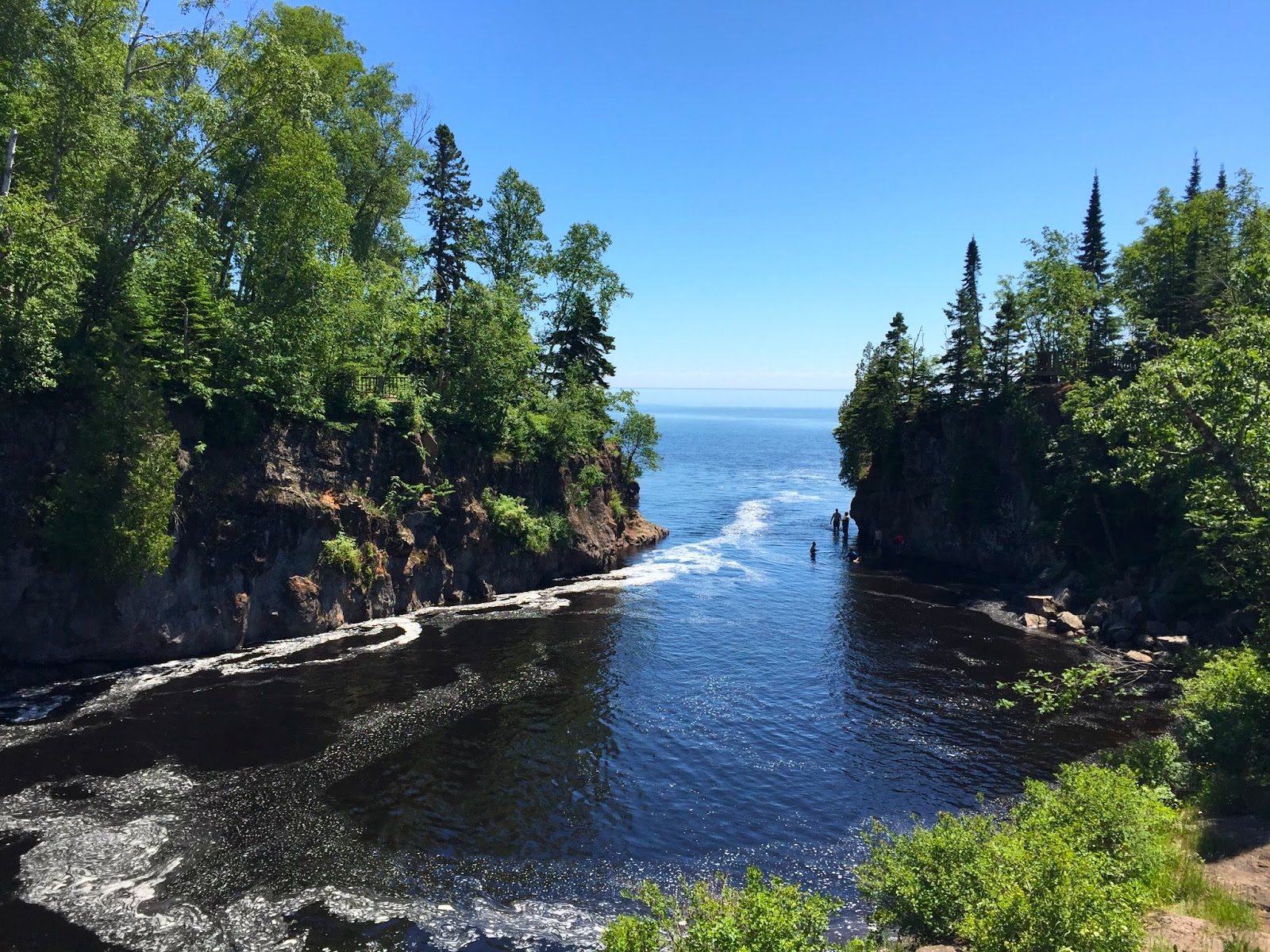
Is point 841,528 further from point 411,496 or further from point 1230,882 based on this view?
point 1230,882

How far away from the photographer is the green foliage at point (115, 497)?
26516mm

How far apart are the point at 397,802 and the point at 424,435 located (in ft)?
81.9

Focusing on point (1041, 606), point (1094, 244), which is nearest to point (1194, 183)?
point (1094, 244)

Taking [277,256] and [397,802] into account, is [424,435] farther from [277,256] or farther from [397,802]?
[397,802]

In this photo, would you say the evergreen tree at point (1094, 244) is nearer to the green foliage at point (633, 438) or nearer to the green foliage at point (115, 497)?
the green foliage at point (633, 438)

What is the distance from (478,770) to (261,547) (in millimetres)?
16660

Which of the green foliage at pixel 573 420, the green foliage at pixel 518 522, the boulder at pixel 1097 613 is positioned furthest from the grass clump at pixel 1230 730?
the green foliage at pixel 573 420

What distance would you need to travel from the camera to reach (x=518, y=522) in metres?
45.3

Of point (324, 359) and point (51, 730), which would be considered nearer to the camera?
point (51, 730)

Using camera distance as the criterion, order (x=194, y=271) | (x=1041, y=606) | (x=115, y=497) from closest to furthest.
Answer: (x=115, y=497)
(x=194, y=271)
(x=1041, y=606)

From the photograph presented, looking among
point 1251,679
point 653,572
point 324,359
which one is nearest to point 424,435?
point 324,359

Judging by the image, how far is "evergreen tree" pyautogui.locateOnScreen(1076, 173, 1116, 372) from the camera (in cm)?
5919

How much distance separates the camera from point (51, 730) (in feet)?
75.4

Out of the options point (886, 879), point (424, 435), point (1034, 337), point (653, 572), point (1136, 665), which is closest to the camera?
point (886, 879)
